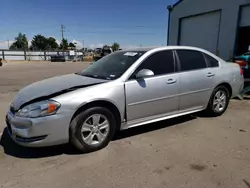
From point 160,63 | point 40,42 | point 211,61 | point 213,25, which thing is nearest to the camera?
point 160,63

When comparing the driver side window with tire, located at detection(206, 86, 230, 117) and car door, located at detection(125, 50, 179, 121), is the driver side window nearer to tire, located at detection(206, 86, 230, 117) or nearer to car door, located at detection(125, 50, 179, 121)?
car door, located at detection(125, 50, 179, 121)

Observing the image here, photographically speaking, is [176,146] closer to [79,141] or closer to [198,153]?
[198,153]

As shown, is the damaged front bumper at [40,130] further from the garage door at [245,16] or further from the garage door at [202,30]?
the garage door at [202,30]

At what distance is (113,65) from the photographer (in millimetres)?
4008

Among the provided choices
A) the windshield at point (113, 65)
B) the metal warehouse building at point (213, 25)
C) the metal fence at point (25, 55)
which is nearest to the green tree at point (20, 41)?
the metal fence at point (25, 55)

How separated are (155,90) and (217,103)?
1928 mm

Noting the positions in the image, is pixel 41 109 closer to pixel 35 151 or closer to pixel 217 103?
pixel 35 151

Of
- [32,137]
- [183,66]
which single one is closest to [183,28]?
[183,66]

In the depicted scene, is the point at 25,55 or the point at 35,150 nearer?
the point at 35,150

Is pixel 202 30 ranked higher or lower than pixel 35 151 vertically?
higher

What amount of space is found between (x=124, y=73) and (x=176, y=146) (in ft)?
4.73

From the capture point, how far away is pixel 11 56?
46438mm

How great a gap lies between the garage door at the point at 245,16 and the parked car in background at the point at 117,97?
9100 mm

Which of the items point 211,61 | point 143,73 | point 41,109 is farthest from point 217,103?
point 41,109
